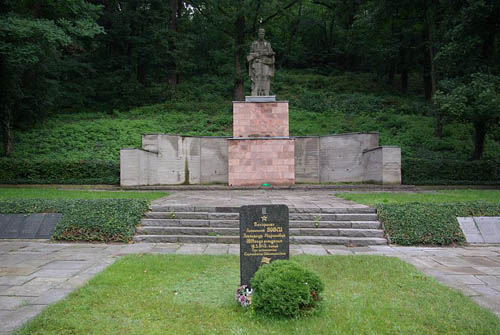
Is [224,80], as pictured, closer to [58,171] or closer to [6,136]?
[6,136]

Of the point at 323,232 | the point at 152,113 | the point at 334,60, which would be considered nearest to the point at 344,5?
the point at 334,60

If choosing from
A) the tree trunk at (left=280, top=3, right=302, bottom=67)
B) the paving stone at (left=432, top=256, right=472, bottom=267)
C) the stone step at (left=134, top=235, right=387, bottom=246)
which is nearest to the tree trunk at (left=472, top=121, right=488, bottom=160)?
the stone step at (left=134, top=235, right=387, bottom=246)

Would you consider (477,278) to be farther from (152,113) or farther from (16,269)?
(152,113)

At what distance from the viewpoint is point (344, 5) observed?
35.6m

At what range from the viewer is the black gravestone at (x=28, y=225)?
27.1 feet

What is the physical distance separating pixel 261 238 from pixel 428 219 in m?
5.50

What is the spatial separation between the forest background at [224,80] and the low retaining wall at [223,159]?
161cm

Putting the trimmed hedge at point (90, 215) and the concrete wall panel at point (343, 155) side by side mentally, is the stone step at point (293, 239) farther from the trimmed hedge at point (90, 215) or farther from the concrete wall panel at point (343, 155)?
the concrete wall panel at point (343, 155)

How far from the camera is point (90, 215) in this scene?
333 inches

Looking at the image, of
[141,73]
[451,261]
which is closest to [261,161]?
[451,261]

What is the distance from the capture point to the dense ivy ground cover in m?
15.2

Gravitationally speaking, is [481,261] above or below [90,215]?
below

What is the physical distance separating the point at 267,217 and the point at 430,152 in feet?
52.6

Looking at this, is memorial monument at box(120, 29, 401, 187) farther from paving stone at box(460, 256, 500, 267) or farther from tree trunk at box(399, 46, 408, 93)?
tree trunk at box(399, 46, 408, 93)
